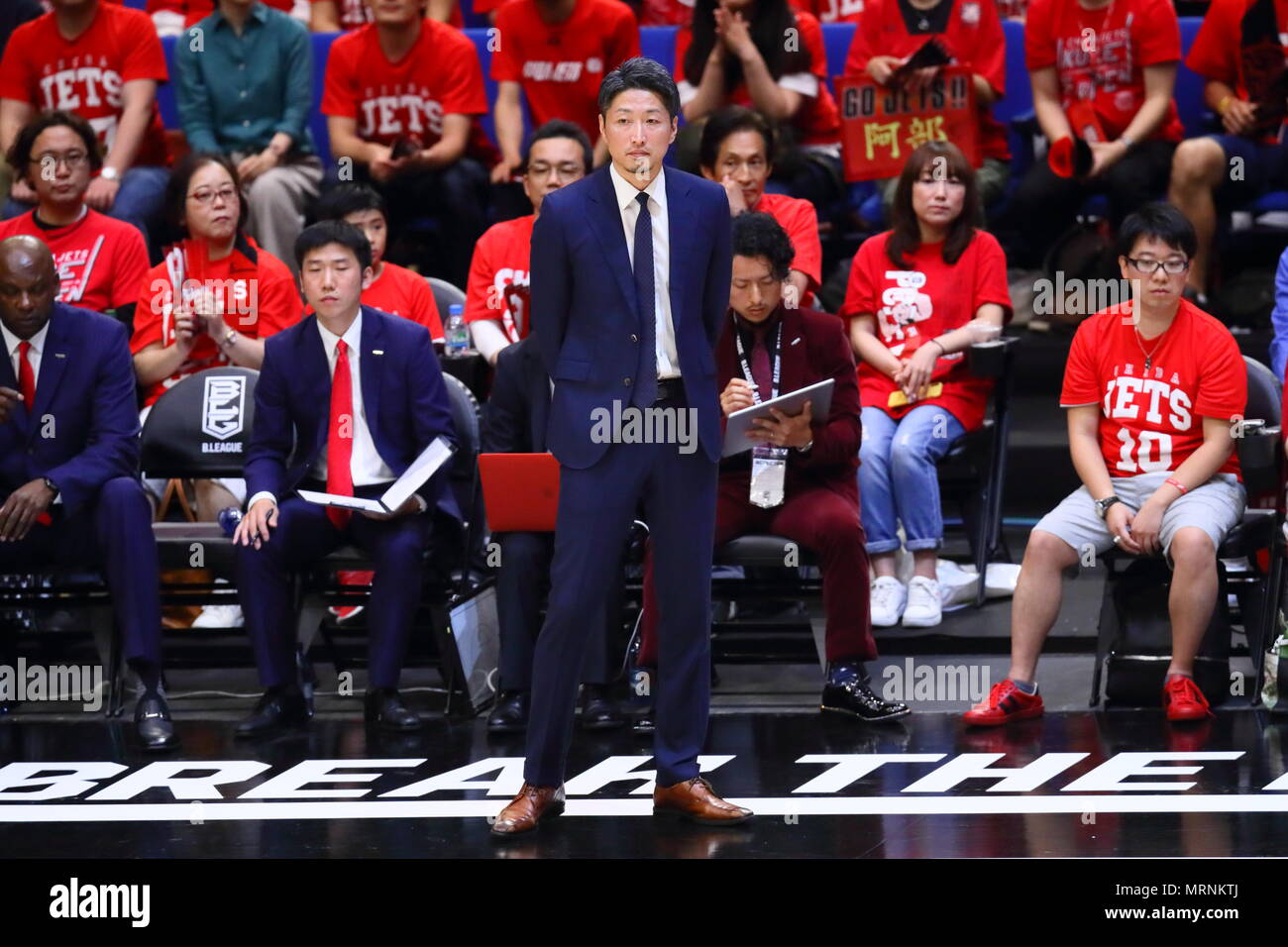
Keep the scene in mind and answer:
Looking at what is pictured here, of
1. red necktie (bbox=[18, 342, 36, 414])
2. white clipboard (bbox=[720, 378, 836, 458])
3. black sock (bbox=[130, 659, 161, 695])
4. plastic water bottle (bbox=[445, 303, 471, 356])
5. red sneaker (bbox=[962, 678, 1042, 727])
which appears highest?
plastic water bottle (bbox=[445, 303, 471, 356])

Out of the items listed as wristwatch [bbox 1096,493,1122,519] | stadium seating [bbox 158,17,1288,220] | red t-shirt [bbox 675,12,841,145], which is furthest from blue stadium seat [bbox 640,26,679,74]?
wristwatch [bbox 1096,493,1122,519]

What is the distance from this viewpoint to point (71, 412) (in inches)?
221

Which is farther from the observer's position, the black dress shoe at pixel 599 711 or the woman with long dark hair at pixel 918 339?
the woman with long dark hair at pixel 918 339

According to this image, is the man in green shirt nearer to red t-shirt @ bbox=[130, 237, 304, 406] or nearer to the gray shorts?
red t-shirt @ bbox=[130, 237, 304, 406]

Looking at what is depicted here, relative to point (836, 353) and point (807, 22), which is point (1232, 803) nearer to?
point (836, 353)

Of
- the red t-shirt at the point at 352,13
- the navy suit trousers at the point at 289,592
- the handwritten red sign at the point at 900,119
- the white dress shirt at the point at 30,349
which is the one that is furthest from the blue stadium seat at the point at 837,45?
the white dress shirt at the point at 30,349

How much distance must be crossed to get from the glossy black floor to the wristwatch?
1.91ft

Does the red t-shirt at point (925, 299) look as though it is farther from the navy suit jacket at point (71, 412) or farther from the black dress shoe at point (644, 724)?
the navy suit jacket at point (71, 412)

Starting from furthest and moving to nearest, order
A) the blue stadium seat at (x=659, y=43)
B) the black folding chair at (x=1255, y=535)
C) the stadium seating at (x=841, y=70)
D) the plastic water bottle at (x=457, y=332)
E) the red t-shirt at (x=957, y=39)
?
the blue stadium seat at (x=659, y=43)
the stadium seating at (x=841, y=70)
the red t-shirt at (x=957, y=39)
the plastic water bottle at (x=457, y=332)
the black folding chair at (x=1255, y=535)

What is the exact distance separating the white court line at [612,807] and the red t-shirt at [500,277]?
227cm

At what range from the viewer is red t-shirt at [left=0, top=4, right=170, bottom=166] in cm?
773

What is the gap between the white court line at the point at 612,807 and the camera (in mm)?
4348

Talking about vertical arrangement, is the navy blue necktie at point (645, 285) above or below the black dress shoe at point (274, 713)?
above
